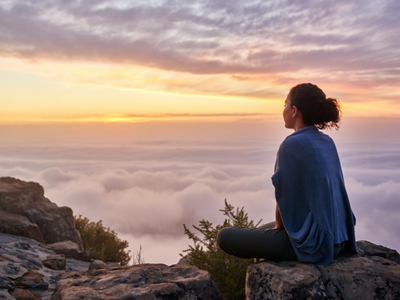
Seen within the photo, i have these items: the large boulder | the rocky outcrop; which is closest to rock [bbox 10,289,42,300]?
the rocky outcrop

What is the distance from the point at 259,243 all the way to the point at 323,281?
765 millimetres

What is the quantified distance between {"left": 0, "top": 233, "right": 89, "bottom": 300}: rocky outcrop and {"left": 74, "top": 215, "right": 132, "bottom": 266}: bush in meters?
3.76

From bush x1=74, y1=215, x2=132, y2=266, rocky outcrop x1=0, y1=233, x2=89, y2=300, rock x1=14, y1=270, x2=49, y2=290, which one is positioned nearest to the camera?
rocky outcrop x1=0, y1=233, x2=89, y2=300

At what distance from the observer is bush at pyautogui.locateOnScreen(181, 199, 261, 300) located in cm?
541

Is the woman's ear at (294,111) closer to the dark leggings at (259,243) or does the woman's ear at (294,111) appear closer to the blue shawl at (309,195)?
the blue shawl at (309,195)

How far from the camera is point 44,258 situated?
6918mm

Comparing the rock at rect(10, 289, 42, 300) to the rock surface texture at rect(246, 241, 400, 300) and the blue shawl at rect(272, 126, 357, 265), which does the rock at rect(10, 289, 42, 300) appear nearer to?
the rock surface texture at rect(246, 241, 400, 300)

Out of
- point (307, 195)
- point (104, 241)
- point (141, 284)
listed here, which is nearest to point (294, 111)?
point (307, 195)

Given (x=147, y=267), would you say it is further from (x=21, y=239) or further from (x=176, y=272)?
(x=21, y=239)

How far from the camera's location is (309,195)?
3.81 m

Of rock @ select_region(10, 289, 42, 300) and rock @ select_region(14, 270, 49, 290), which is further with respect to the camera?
rock @ select_region(14, 270, 49, 290)

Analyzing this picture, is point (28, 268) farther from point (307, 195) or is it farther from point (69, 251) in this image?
point (307, 195)

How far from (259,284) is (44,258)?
4933 mm

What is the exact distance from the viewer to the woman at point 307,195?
12.4ft
